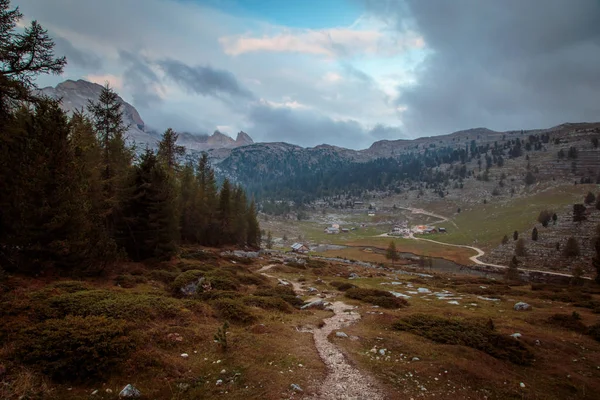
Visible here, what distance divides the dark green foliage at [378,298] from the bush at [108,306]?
62.0 ft

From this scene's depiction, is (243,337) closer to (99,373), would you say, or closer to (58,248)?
(99,373)

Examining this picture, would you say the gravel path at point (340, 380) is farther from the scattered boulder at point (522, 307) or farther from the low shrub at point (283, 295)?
the scattered boulder at point (522, 307)

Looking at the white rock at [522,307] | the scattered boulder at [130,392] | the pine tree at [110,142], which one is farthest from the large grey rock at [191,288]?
the white rock at [522,307]

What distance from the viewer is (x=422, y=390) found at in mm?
11203

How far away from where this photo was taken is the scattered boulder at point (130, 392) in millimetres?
9006

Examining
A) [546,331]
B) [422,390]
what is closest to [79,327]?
[422,390]

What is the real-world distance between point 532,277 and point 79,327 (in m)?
110

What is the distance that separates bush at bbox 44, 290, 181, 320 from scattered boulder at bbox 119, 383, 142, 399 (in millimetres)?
5465

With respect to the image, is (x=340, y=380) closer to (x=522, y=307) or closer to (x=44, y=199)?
(x=44, y=199)

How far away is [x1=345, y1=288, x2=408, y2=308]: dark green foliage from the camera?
2744 centimetres

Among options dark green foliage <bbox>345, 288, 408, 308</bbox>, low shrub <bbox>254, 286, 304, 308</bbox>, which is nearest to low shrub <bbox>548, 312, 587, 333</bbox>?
dark green foliage <bbox>345, 288, 408, 308</bbox>

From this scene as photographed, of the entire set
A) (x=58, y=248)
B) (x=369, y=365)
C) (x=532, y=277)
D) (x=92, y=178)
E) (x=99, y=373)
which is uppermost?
(x=92, y=178)

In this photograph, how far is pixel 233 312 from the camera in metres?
18.8

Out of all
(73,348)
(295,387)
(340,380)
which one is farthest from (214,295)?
(340,380)
